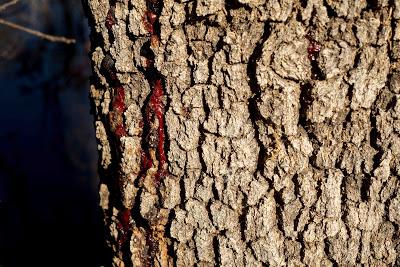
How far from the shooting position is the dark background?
3565 millimetres

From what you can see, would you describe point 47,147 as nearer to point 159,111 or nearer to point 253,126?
point 159,111

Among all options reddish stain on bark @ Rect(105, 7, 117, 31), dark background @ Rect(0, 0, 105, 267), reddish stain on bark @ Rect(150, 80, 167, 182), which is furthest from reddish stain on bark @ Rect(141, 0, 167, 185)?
dark background @ Rect(0, 0, 105, 267)

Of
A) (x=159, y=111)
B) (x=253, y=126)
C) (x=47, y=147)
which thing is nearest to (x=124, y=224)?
(x=159, y=111)

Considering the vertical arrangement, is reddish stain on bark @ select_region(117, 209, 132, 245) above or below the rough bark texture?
below

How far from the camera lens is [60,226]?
3889 mm

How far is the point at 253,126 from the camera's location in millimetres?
1219

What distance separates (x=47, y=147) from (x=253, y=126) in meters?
4.80

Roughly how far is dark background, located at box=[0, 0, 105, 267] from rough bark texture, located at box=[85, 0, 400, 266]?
4.60 feet

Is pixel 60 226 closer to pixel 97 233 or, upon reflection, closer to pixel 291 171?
pixel 97 233

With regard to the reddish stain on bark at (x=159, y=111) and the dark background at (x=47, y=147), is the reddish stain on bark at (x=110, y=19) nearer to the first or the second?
the reddish stain on bark at (x=159, y=111)

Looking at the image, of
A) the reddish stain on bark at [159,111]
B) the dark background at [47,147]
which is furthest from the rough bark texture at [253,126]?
the dark background at [47,147]

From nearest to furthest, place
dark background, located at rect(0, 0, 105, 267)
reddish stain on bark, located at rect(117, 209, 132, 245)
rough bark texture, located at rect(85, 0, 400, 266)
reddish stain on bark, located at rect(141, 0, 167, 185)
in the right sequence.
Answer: rough bark texture, located at rect(85, 0, 400, 266) → reddish stain on bark, located at rect(141, 0, 167, 185) → reddish stain on bark, located at rect(117, 209, 132, 245) → dark background, located at rect(0, 0, 105, 267)

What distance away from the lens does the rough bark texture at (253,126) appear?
110cm

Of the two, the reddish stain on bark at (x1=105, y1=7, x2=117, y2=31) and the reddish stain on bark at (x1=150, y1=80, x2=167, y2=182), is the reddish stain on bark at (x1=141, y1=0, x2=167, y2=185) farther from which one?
the reddish stain on bark at (x1=105, y1=7, x2=117, y2=31)
